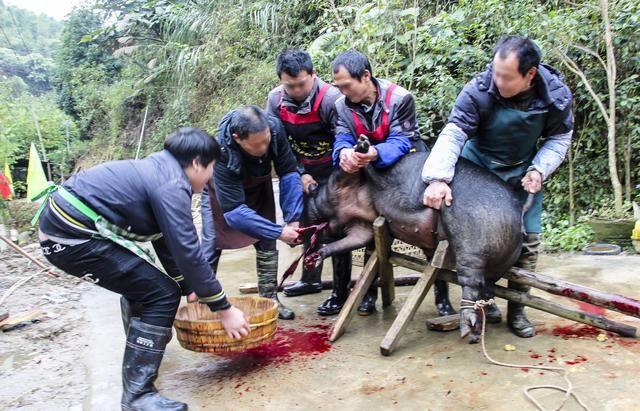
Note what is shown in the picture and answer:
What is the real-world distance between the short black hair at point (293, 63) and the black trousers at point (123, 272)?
1639 mm

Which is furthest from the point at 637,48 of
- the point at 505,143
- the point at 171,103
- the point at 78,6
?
the point at 78,6

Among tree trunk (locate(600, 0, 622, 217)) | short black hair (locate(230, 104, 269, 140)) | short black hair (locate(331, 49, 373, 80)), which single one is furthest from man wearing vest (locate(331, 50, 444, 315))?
tree trunk (locate(600, 0, 622, 217))

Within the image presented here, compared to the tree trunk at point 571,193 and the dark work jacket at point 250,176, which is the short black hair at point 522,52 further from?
the tree trunk at point 571,193

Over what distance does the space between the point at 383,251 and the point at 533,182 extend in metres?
1.02

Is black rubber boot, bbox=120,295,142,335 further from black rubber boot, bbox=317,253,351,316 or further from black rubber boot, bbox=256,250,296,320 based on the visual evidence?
black rubber boot, bbox=317,253,351,316

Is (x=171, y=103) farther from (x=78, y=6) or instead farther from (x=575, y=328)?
(x=575, y=328)

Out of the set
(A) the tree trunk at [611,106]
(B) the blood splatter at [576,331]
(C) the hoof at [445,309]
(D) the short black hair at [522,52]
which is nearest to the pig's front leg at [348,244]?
(C) the hoof at [445,309]

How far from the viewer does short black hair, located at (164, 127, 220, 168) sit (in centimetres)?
271

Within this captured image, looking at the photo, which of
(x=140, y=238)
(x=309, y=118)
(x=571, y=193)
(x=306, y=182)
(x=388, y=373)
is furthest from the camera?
(x=571, y=193)

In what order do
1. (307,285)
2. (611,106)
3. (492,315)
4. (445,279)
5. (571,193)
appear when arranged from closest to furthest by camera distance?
(445,279)
(492,315)
(307,285)
(611,106)
(571,193)

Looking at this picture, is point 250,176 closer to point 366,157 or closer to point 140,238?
point 366,157

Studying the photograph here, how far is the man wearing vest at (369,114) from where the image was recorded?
3408 millimetres

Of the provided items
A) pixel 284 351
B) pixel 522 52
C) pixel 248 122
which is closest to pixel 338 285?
pixel 284 351

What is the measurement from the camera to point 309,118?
390 centimetres
